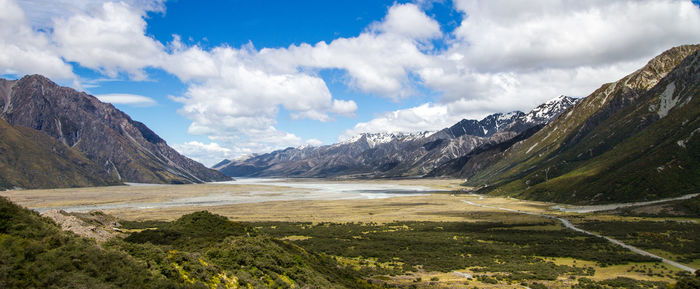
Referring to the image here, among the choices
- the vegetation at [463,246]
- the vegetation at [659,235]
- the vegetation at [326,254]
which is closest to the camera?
the vegetation at [326,254]

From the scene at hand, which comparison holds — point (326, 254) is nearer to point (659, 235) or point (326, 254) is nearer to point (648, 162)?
point (659, 235)

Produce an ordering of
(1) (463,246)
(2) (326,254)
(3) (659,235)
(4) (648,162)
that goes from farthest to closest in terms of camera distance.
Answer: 1. (4) (648,162)
2. (3) (659,235)
3. (1) (463,246)
4. (2) (326,254)

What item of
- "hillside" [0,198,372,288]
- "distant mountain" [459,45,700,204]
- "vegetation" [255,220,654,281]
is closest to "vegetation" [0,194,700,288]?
"hillside" [0,198,372,288]

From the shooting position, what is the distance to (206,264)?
1017 inches

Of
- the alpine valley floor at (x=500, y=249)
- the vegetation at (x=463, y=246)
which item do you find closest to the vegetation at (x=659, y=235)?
the alpine valley floor at (x=500, y=249)

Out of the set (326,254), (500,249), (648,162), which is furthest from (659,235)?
(648,162)

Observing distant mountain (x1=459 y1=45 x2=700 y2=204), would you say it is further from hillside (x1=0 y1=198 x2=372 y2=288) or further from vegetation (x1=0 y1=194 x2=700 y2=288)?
hillside (x1=0 y1=198 x2=372 y2=288)

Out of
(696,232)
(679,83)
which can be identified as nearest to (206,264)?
(696,232)

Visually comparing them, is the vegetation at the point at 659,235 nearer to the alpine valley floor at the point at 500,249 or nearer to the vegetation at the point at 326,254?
the alpine valley floor at the point at 500,249

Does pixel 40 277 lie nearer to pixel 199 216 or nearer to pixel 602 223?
pixel 199 216

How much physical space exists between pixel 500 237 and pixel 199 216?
56.0 metres

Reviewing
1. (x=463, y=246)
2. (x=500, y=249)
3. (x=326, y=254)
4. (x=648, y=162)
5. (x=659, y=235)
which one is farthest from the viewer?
(x=648, y=162)

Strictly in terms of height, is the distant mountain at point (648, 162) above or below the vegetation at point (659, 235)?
above

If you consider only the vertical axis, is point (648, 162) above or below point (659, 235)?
above
